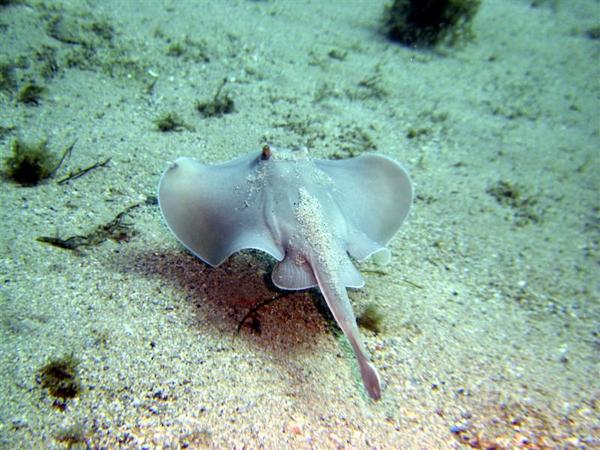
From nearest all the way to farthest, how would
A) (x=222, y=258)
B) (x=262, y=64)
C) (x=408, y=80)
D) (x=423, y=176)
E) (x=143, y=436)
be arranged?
Result: 1. (x=143, y=436)
2. (x=222, y=258)
3. (x=423, y=176)
4. (x=262, y=64)
5. (x=408, y=80)

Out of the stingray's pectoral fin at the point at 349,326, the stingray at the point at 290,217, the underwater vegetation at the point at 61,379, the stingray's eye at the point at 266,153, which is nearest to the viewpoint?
the underwater vegetation at the point at 61,379

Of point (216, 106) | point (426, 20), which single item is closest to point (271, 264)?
point (216, 106)

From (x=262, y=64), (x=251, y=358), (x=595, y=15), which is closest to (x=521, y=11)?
(x=595, y=15)

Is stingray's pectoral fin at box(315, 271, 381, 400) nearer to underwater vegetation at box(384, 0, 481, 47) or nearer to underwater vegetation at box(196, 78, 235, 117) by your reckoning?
underwater vegetation at box(196, 78, 235, 117)

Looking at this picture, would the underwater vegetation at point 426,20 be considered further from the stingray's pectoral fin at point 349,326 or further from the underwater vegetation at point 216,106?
the stingray's pectoral fin at point 349,326

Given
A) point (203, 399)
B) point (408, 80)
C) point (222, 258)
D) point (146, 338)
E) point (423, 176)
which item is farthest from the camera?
point (408, 80)

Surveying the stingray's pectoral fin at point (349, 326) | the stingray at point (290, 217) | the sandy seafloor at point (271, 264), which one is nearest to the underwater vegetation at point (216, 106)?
the sandy seafloor at point (271, 264)

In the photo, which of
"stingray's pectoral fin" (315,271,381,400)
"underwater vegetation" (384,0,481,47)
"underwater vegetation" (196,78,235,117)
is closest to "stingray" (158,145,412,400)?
"stingray's pectoral fin" (315,271,381,400)

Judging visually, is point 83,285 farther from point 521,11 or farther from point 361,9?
point 521,11
